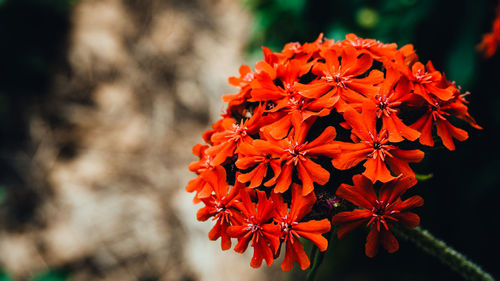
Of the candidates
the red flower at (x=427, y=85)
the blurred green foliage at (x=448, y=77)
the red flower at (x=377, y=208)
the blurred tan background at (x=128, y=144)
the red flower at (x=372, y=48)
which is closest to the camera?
the red flower at (x=377, y=208)

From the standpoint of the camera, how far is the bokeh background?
8.11 feet

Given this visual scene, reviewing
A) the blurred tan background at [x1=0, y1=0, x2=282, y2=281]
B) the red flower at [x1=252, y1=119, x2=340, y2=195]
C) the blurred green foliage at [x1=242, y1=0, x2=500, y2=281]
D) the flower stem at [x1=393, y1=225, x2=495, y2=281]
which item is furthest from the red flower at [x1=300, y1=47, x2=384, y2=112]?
the blurred tan background at [x1=0, y1=0, x2=282, y2=281]

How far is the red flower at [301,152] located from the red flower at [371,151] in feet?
0.13

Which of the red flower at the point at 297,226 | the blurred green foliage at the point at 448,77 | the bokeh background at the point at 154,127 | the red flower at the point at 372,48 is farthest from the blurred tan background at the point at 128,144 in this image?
the red flower at the point at 372,48

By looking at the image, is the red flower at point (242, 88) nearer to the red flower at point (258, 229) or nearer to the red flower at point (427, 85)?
the red flower at point (258, 229)

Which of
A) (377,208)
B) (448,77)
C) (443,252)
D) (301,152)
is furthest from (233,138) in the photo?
(448,77)

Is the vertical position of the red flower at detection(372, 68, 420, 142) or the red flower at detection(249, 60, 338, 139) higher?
the red flower at detection(249, 60, 338, 139)

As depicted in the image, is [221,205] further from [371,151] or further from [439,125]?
[439,125]

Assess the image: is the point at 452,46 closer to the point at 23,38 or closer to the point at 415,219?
the point at 415,219

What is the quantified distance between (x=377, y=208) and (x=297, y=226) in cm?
23

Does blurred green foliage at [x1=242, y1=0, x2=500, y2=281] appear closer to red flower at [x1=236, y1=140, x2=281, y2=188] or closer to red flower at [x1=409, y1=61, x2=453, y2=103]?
red flower at [x1=409, y1=61, x2=453, y2=103]

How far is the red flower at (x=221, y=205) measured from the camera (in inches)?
44.7

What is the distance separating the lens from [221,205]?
3.78 ft

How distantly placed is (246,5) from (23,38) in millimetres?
3014
